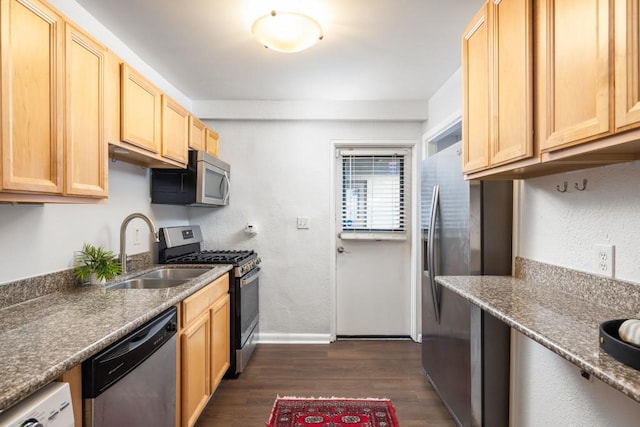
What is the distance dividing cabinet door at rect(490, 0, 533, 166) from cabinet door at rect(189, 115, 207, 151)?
7.09 feet

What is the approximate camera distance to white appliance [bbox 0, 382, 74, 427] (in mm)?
783

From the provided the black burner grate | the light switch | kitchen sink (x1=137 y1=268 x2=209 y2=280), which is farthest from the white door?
kitchen sink (x1=137 y1=268 x2=209 y2=280)

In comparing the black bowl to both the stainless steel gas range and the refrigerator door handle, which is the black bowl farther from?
the stainless steel gas range

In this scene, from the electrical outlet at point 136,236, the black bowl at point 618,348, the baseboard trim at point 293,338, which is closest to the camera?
the black bowl at point 618,348

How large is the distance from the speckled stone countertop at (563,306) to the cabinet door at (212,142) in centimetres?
240

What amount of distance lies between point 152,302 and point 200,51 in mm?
1718

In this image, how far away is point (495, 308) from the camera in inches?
46.6

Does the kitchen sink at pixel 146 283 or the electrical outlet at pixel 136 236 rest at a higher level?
the electrical outlet at pixel 136 236

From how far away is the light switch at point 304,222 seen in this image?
3365 millimetres

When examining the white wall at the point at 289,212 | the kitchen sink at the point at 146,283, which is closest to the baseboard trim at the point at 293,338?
the white wall at the point at 289,212

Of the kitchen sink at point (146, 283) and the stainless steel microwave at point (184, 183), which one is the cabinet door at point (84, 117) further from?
the stainless steel microwave at point (184, 183)

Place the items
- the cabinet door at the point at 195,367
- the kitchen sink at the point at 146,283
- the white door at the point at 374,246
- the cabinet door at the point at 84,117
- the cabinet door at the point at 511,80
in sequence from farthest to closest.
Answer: the white door at the point at 374,246, the kitchen sink at the point at 146,283, the cabinet door at the point at 195,367, the cabinet door at the point at 84,117, the cabinet door at the point at 511,80

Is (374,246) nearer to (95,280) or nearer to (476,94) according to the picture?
(476,94)

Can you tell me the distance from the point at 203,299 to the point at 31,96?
132cm
